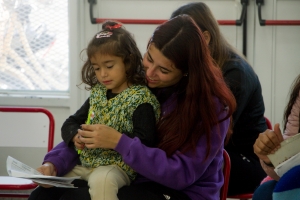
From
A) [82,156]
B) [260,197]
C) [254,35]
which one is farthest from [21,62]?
[260,197]

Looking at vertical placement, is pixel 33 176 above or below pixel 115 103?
below

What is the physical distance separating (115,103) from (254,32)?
5.83 feet

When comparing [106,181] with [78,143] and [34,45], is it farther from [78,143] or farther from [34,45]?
[34,45]

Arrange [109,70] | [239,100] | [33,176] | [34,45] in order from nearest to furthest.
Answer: [33,176], [109,70], [239,100], [34,45]

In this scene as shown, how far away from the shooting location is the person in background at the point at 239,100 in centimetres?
220

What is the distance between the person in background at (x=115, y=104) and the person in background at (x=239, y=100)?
42 cm

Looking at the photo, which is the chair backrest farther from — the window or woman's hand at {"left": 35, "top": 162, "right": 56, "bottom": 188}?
the window

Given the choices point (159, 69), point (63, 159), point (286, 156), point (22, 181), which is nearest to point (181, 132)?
point (159, 69)

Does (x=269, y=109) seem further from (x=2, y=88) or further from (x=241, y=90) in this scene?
(x=2, y=88)

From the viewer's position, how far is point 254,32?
3.37 metres

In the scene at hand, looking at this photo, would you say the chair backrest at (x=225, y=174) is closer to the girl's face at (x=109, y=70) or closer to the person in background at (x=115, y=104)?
the person in background at (x=115, y=104)

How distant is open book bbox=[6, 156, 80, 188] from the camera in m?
1.64

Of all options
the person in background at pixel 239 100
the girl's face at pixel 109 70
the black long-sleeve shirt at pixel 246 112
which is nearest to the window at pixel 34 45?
the person in background at pixel 239 100

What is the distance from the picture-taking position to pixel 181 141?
1.71 m
